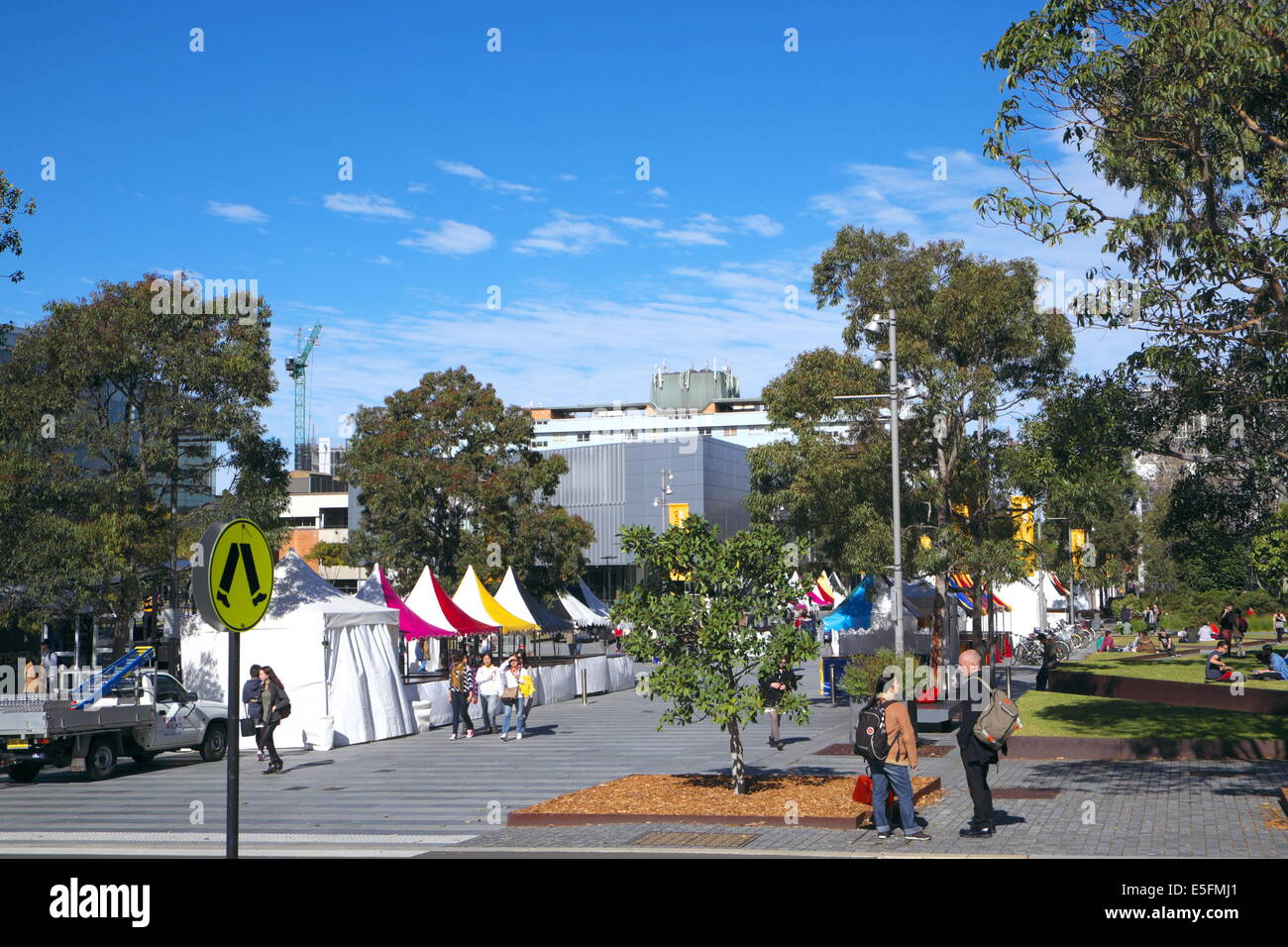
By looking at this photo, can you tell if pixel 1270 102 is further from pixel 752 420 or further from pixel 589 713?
pixel 752 420

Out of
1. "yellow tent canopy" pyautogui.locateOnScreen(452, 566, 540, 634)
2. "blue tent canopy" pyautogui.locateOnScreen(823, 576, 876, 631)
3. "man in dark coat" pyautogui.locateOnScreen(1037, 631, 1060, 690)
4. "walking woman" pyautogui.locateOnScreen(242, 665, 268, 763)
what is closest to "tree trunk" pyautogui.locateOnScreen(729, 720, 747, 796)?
"walking woman" pyautogui.locateOnScreen(242, 665, 268, 763)

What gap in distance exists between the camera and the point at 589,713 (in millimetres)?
32188

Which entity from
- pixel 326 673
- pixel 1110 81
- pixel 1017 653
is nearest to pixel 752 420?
pixel 1017 653

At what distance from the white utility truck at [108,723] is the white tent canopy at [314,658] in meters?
1.87

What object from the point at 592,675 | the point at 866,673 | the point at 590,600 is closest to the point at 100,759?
the point at 866,673

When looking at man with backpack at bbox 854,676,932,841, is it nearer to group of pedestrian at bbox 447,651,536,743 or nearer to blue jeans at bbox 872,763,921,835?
blue jeans at bbox 872,763,921,835

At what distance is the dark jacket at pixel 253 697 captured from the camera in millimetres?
21641

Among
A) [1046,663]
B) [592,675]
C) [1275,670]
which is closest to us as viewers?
[1275,670]

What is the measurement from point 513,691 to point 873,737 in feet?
45.5

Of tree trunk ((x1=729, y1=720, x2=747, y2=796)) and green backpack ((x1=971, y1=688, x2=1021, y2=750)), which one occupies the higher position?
green backpack ((x1=971, y1=688, x2=1021, y2=750))

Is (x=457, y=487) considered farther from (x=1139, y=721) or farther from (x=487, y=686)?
(x=1139, y=721)

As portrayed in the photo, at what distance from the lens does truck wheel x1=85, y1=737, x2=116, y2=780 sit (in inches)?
806

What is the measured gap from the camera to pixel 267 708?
21203 millimetres

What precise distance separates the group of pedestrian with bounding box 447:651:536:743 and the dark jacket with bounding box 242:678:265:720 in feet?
14.7
